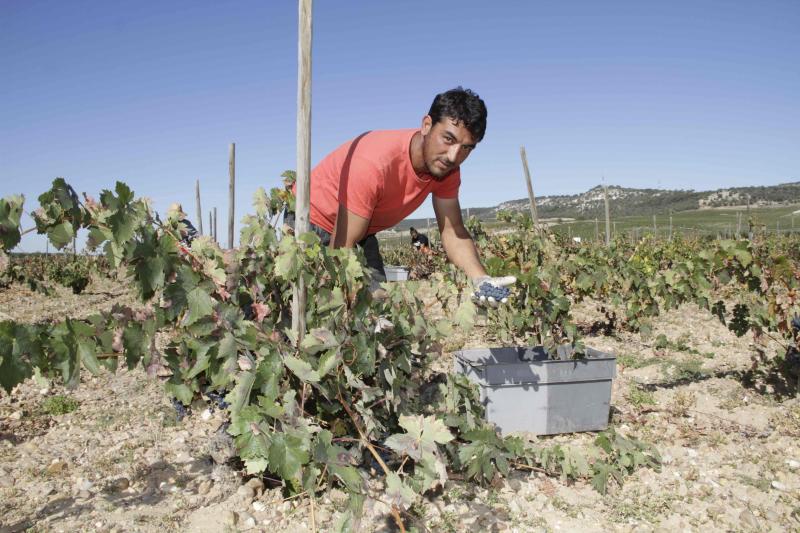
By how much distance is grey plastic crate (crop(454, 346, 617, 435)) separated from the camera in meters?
2.80

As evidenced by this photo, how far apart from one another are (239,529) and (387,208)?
4.68ft

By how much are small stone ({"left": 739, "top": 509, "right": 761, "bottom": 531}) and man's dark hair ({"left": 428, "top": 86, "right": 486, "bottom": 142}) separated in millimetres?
1840

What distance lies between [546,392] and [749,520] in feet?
3.30

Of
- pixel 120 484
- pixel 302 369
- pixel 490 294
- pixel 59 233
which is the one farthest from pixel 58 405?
pixel 490 294

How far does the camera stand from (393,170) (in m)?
2.28

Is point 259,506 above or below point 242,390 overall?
below

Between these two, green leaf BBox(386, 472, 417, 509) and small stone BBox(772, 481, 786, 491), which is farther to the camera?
small stone BBox(772, 481, 786, 491)

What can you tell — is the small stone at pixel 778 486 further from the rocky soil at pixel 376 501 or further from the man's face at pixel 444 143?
the man's face at pixel 444 143

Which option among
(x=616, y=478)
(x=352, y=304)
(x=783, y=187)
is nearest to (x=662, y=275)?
(x=616, y=478)

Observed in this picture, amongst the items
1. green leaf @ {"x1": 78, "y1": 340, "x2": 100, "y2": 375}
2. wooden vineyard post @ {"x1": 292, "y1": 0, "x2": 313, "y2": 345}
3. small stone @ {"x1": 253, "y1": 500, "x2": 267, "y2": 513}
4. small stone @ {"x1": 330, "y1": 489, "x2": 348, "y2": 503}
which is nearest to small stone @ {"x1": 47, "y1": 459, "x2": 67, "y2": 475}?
small stone @ {"x1": 253, "y1": 500, "x2": 267, "y2": 513}

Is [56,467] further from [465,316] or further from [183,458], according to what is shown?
[465,316]

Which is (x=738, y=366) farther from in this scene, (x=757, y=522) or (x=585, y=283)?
(x=757, y=522)

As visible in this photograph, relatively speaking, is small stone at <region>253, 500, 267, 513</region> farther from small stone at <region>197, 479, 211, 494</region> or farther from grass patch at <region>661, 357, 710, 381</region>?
grass patch at <region>661, 357, 710, 381</region>

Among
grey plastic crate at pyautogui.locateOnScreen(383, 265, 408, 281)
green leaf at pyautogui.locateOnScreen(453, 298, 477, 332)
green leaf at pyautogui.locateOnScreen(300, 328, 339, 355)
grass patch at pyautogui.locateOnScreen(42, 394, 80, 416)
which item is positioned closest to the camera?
green leaf at pyautogui.locateOnScreen(300, 328, 339, 355)
